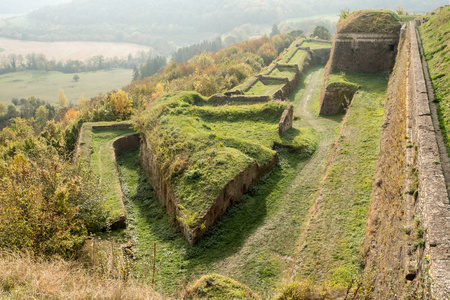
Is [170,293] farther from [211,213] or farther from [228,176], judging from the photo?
[228,176]

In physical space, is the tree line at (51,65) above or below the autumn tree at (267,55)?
below

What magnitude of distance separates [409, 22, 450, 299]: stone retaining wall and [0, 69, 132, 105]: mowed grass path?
11984 cm

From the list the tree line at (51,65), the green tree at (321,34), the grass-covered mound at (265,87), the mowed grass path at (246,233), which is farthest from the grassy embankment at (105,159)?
the tree line at (51,65)

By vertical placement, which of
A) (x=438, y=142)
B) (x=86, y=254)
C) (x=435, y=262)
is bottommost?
(x=86, y=254)

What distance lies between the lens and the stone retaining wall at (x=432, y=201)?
6165 mm

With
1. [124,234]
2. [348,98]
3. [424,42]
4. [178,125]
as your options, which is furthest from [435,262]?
[348,98]

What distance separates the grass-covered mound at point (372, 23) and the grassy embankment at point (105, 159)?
2352 cm

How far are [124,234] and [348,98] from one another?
21380mm

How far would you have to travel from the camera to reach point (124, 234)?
16078 millimetres

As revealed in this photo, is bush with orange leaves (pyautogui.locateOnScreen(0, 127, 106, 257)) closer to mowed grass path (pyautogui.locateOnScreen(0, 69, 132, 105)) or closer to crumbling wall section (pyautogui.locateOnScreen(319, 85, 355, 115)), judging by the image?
crumbling wall section (pyautogui.locateOnScreen(319, 85, 355, 115))

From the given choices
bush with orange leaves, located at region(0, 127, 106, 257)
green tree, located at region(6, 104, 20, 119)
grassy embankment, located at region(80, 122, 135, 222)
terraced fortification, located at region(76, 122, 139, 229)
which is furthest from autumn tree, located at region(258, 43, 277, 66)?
green tree, located at region(6, 104, 20, 119)

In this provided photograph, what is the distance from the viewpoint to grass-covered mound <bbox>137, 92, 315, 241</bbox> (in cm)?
1597

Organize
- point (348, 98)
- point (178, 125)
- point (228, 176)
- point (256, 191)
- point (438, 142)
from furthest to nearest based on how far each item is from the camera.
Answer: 1. point (348, 98)
2. point (178, 125)
3. point (256, 191)
4. point (228, 176)
5. point (438, 142)

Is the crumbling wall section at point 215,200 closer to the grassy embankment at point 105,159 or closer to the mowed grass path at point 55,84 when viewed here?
the grassy embankment at point 105,159
